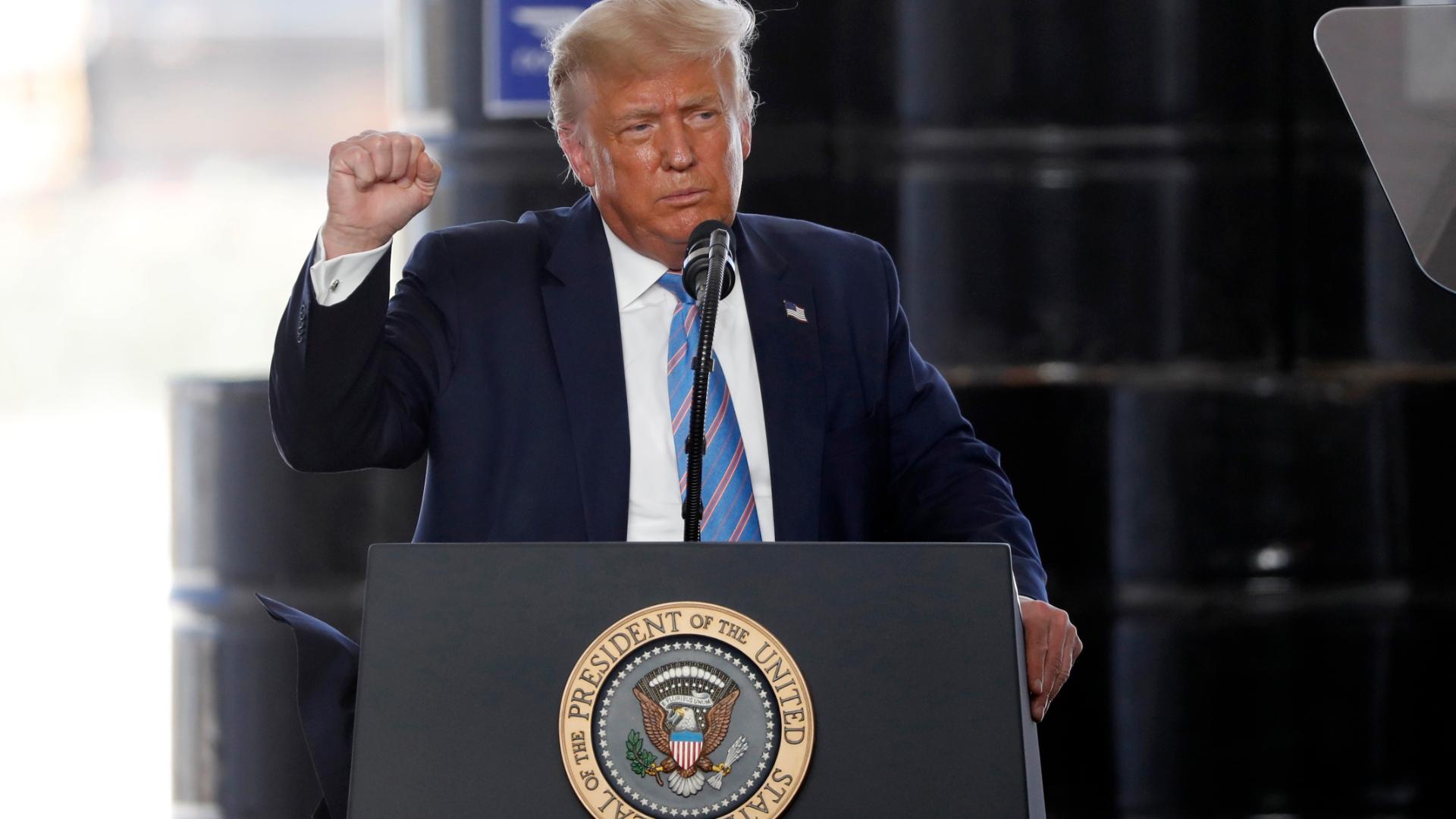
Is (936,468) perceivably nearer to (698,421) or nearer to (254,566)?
(698,421)

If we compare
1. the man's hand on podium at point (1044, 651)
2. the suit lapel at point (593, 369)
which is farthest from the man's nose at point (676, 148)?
the man's hand on podium at point (1044, 651)

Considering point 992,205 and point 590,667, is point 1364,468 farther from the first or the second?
point 590,667

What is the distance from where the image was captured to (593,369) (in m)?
1.34

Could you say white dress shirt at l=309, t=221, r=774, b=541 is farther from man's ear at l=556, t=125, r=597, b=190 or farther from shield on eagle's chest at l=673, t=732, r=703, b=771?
shield on eagle's chest at l=673, t=732, r=703, b=771

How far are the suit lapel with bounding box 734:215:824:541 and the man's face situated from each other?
0.31ft

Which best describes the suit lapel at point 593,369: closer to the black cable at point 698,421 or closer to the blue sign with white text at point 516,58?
the black cable at point 698,421

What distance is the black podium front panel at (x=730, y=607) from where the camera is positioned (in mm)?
873

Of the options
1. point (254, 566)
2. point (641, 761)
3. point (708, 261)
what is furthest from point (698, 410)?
point (254, 566)

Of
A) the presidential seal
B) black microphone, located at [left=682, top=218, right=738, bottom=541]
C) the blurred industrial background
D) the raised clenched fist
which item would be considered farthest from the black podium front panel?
the blurred industrial background

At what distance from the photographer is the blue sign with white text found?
2.27m

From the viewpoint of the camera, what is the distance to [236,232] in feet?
15.0

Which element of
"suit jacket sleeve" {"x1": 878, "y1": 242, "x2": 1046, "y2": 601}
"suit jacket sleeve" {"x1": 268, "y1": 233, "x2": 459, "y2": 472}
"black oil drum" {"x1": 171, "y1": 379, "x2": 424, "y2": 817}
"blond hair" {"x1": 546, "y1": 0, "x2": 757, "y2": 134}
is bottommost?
"black oil drum" {"x1": 171, "y1": 379, "x2": 424, "y2": 817}

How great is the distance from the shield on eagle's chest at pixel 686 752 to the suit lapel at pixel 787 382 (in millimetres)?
489

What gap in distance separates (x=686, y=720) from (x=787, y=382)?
57 cm
